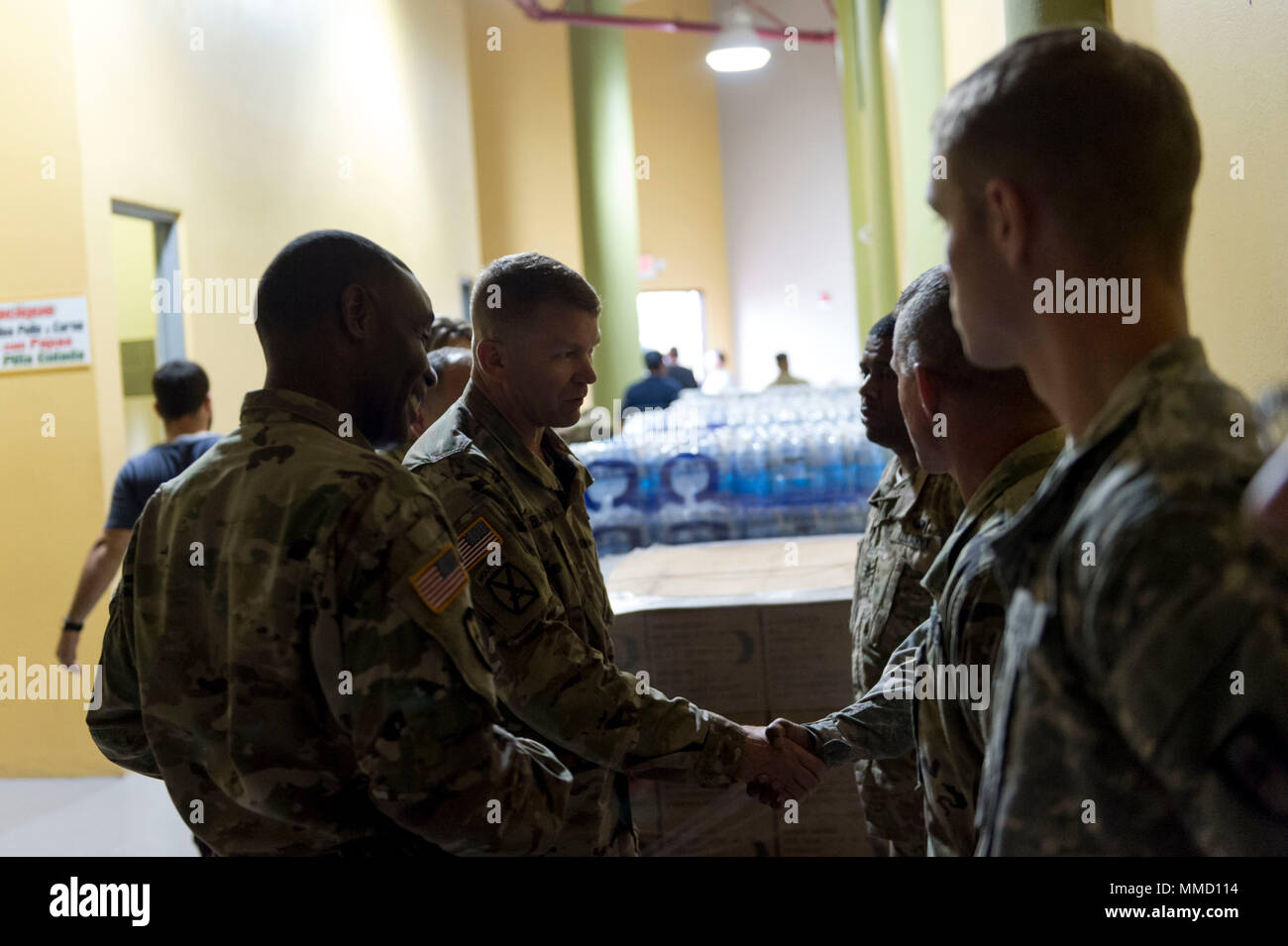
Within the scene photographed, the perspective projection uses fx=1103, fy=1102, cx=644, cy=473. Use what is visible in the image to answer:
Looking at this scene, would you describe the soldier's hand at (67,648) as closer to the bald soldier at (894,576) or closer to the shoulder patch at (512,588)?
the shoulder patch at (512,588)

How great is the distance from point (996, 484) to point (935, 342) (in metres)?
0.22

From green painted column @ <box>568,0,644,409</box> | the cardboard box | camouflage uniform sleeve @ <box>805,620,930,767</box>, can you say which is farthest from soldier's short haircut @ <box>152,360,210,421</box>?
green painted column @ <box>568,0,644,409</box>

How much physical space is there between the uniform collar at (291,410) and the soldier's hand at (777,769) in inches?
36.7

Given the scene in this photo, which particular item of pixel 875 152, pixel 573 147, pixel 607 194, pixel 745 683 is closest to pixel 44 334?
pixel 745 683

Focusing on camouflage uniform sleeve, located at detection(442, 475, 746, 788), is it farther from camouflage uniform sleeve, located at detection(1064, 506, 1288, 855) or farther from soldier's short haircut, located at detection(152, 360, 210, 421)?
soldier's short haircut, located at detection(152, 360, 210, 421)

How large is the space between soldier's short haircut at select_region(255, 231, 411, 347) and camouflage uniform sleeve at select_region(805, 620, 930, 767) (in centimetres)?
98

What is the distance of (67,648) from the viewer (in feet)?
12.7

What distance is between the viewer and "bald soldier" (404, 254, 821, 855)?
1.73m

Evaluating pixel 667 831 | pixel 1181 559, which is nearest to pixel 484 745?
pixel 1181 559

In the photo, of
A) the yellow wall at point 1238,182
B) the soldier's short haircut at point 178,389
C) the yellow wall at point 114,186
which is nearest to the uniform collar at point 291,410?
the yellow wall at point 1238,182

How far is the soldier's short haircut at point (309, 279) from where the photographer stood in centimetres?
138

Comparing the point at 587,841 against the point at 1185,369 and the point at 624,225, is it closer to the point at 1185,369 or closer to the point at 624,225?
the point at 1185,369
